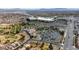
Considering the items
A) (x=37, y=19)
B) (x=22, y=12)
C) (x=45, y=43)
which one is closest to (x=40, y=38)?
(x=45, y=43)

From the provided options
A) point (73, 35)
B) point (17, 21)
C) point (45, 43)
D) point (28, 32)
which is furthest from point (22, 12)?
point (73, 35)
